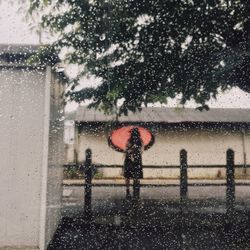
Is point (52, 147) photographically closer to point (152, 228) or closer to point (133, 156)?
point (152, 228)

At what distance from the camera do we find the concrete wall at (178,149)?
21531mm

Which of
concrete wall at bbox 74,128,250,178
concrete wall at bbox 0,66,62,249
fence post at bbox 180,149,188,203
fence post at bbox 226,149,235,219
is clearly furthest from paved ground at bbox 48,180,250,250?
concrete wall at bbox 74,128,250,178

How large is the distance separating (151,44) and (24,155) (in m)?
3.93

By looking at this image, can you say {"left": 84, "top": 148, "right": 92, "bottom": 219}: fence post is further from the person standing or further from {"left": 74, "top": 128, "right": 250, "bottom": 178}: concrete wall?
→ {"left": 74, "top": 128, "right": 250, "bottom": 178}: concrete wall

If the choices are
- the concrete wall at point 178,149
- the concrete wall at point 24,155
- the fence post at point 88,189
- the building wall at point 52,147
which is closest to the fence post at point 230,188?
the fence post at point 88,189

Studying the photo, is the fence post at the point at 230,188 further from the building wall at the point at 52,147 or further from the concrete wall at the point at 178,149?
the concrete wall at the point at 178,149

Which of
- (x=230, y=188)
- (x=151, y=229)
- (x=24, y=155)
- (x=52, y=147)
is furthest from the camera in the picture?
(x=230, y=188)

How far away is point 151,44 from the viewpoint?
8305 mm

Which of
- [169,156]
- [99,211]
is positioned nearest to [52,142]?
[99,211]

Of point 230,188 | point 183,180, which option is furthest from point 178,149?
point 230,188

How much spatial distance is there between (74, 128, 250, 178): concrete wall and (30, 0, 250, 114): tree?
41.5ft

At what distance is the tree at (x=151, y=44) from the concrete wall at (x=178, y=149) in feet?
41.5

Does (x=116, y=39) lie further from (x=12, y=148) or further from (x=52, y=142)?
(x=12, y=148)

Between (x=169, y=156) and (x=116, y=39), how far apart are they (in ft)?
47.0
